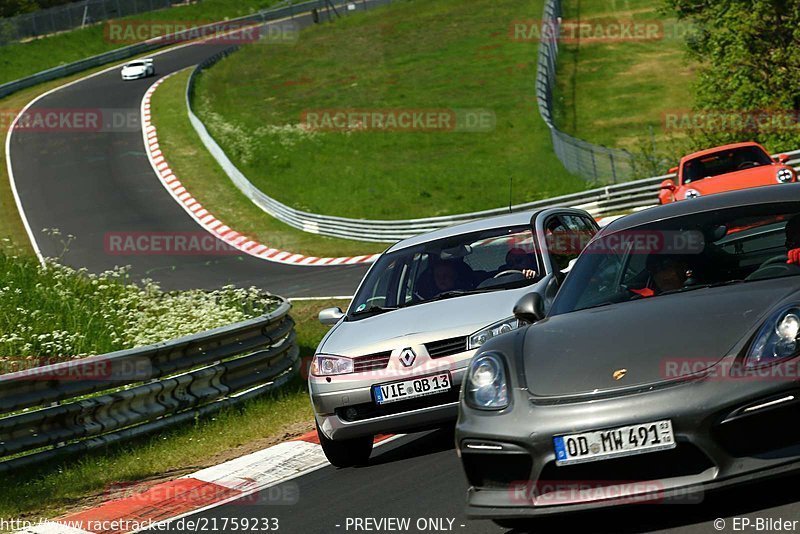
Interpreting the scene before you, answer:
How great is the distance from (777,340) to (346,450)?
3.84 meters

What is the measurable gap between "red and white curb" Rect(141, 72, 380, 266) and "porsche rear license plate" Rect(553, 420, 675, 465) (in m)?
22.2

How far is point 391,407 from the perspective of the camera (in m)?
8.12

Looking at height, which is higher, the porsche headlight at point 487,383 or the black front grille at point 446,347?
the porsche headlight at point 487,383

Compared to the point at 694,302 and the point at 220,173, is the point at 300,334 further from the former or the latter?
the point at 220,173

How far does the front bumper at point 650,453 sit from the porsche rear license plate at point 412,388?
2416 millimetres

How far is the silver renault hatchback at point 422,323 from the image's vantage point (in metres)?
8.04

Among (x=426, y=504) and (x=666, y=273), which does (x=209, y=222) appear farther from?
(x=666, y=273)

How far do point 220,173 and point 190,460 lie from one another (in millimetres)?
33694

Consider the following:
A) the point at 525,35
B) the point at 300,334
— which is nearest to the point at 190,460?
the point at 300,334

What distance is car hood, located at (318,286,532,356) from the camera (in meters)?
8.14
